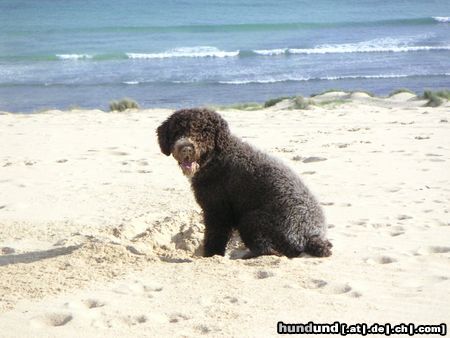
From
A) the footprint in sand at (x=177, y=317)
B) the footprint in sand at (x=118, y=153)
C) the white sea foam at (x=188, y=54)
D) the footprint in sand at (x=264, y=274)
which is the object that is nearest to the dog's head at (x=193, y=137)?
the footprint in sand at (x=264, y=274)

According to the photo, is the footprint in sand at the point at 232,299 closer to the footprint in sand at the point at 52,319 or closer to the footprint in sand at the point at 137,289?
the footprint in sand at the point at 137,289

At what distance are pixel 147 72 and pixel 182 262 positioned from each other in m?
23.9

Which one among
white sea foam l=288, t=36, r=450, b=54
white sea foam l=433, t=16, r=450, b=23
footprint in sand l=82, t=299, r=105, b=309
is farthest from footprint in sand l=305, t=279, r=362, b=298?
white sea foam l=433, t=16, r=450, b=23

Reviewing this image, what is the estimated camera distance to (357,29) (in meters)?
41.6

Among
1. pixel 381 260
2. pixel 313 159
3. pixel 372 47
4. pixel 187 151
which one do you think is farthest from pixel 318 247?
pixel 372 47

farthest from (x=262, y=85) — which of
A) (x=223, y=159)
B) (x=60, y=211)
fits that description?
(x=223, y=159)

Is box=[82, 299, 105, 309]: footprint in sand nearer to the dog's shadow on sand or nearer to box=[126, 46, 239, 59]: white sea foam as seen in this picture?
the dog's shadow on sand

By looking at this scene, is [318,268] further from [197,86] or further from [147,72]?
[147,72]

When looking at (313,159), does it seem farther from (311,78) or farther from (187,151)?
(311,78)

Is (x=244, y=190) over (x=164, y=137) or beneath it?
beneath

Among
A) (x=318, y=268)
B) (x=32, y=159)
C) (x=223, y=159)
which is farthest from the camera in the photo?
(x=32, y=159)

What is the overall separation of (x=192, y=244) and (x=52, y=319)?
2188 mm

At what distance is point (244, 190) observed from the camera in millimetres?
5754

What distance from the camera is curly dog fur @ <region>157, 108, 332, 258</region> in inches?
222
